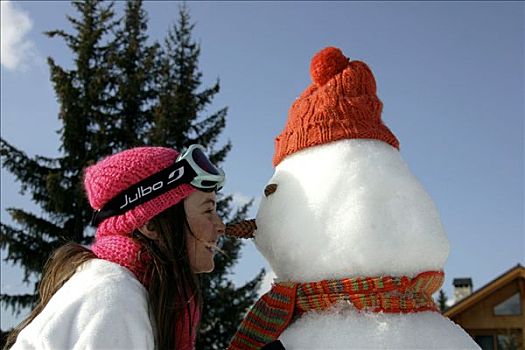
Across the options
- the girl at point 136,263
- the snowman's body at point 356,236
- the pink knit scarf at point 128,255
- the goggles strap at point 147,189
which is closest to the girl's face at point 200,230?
the girl at point 136,263

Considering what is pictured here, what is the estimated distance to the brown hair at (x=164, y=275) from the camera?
2.09 metres

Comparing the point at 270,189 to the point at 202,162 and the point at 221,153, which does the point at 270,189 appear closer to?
the point at 202,162

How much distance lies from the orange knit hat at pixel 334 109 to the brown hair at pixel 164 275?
740mm

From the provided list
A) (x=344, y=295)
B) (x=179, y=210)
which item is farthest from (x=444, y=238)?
(x=179, y=210)

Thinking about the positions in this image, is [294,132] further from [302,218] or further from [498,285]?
[498,285]

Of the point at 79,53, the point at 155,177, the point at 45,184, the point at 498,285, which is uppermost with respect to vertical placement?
the point at 79,53

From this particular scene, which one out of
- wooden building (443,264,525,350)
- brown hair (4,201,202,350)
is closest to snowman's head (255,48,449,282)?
brown hair (4,201,202,350)

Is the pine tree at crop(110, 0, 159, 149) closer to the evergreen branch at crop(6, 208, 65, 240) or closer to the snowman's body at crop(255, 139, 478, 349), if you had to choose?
the evergreen branch at crop(6, 208, 65, 240)

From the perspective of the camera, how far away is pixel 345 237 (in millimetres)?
2432

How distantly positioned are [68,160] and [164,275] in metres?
10.3

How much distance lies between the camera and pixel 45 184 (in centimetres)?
1140

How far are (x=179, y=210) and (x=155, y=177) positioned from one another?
184mm

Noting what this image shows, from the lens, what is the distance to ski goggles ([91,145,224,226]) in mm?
2307

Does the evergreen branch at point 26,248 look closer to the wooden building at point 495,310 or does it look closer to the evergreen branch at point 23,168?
the evergreen branch at point 23,168
